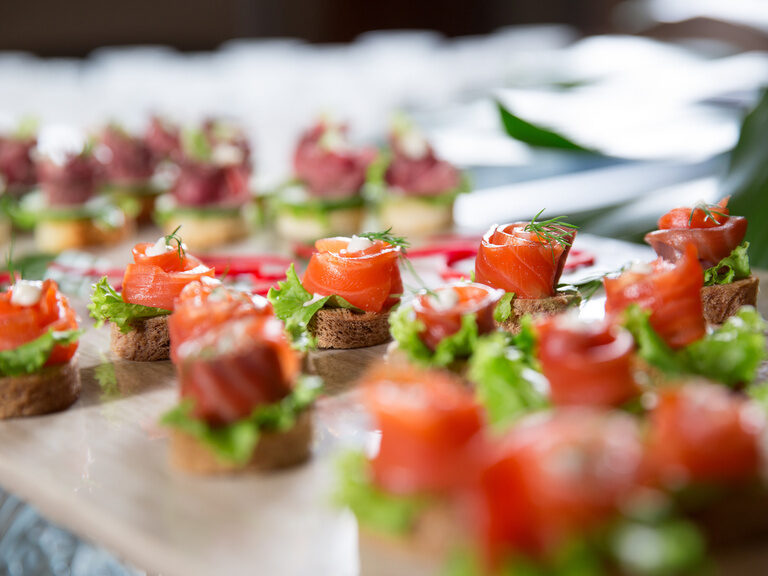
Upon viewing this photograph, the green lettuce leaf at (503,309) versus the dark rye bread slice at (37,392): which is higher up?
the green lettuce leaf at (503,309)

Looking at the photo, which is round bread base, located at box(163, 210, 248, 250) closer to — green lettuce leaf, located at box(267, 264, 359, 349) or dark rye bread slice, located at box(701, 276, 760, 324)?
green lettuce leaf, located at box(267, 264, 359, 349)

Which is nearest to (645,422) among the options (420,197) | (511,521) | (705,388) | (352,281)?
(705,388)

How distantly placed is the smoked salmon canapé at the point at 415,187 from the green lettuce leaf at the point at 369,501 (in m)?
3.47

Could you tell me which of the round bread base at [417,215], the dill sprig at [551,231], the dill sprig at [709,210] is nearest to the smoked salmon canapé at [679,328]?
the dill sprig at [551,231]

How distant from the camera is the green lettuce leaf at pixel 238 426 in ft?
7.45

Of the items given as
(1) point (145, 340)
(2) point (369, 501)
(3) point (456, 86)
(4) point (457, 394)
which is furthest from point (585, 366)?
(3) point (456, 86)

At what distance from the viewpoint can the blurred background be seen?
500 centimetres

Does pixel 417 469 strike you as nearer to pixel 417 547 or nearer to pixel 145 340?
pixel 417 547

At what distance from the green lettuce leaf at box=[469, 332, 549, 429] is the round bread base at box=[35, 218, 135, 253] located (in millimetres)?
3623

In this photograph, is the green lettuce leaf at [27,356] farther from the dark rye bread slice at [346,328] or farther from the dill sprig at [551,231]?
the dill sprig at [551,231]

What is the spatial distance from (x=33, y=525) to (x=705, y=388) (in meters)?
2.08

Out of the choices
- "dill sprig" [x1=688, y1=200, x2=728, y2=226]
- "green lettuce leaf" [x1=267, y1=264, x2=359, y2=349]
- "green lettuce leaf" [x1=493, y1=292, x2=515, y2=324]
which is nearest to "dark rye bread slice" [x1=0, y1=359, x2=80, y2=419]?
"green lettuce leaf" [x1=267, y1=264, x2=359, y2=349]

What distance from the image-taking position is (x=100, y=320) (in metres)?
3.33

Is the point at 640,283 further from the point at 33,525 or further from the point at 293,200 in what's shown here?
the point at 293,200
